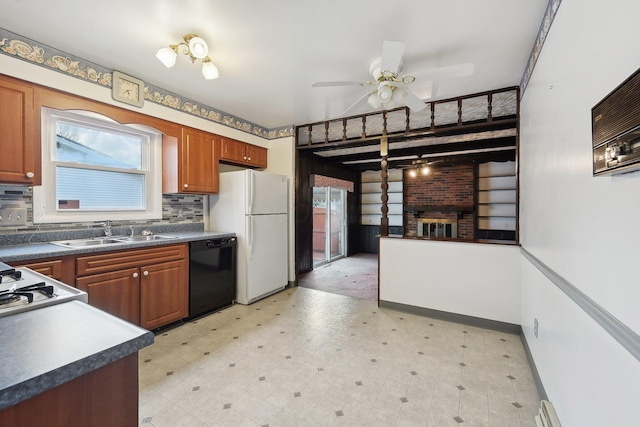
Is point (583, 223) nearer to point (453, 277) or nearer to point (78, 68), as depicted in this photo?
point (453, 277)

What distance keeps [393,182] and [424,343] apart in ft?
16.5

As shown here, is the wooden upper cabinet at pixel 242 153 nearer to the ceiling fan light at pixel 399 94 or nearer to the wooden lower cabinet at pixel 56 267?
→ the wooden lower cabinet at pixel 56 267

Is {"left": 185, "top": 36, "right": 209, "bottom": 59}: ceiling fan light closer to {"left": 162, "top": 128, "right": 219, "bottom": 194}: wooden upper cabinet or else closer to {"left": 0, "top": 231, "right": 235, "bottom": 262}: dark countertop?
{"left": 162, "top": 128, "right": 219, "bottom": 194}: wooden upper cabinet

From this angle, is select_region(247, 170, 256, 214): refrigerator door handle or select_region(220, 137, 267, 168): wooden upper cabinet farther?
select_region(220, 137, 267, 168): wooden upper cabinet

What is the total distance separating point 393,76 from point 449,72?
0.41m

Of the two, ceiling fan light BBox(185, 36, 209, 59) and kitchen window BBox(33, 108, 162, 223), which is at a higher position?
ceiling fan light BBox(185, 36, 209, 59)

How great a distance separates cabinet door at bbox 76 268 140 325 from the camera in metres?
2.22

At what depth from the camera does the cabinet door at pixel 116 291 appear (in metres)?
2.22

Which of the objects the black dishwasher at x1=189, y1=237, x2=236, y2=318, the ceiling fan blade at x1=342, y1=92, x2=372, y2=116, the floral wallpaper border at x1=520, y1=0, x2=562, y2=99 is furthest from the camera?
the black dishwasher at x1=189, y1=237, x2=236, y2=318

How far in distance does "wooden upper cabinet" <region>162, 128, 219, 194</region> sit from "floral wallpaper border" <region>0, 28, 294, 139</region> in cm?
28

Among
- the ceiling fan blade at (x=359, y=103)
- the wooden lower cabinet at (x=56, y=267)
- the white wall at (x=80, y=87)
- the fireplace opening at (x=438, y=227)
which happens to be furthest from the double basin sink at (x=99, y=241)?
the fireplace opening at (x=438, y=227)

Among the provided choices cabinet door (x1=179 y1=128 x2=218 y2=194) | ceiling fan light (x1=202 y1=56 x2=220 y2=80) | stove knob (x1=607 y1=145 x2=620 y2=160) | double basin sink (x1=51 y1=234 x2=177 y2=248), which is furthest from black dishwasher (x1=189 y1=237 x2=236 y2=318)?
stove knob (x1=607 y1=145 x2=620 y2=160)

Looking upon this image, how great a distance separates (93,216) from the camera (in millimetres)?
2732

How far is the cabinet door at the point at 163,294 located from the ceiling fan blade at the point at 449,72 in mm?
2806
